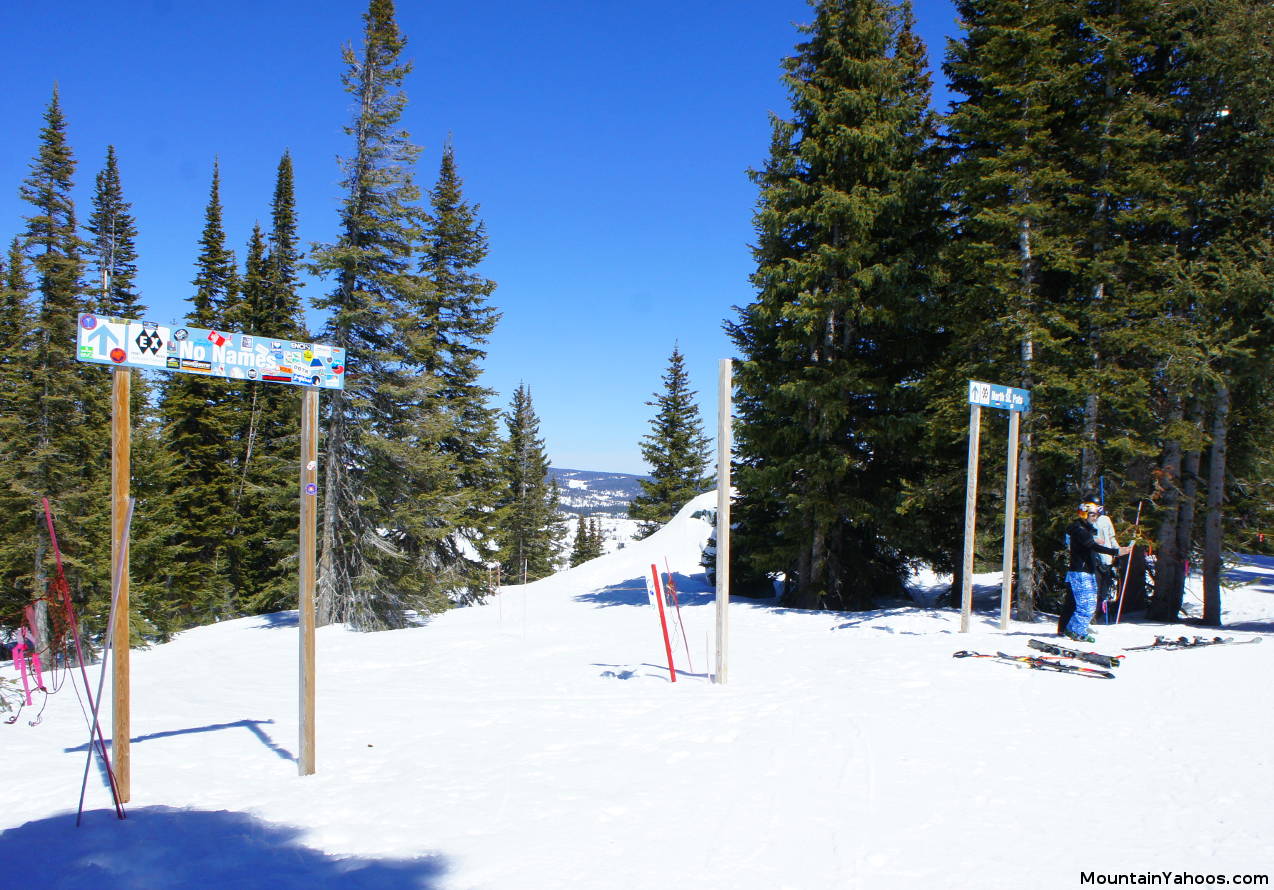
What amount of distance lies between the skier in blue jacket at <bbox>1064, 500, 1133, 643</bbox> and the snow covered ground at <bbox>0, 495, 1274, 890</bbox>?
3.19 ft

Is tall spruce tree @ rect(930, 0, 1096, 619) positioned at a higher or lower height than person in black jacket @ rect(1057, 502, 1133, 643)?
higher

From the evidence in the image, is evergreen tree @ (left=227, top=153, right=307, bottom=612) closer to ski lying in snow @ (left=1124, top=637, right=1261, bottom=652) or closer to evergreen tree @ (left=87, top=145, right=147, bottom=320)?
evergreen tree @ (left=87, top=145, right=147, bottom=320)

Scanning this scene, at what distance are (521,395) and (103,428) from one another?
26138 millimetres

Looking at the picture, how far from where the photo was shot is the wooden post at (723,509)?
7.81m

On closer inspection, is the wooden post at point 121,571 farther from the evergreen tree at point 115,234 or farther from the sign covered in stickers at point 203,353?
the evergreen tree at point 115,234

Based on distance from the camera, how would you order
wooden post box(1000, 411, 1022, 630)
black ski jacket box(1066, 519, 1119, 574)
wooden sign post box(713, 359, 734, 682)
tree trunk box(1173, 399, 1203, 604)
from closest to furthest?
wooden sign post box(713, 359, 734, 682) → black ski jacket box(1066, 519, 1119, 574) → wooden post box(1000, 411, 1022, 630) → tree trunk box(1173, 399, 1203, 604)

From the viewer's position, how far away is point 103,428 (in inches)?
891

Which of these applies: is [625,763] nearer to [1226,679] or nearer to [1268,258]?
[1226,679]

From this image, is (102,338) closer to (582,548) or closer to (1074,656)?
(1074,656)

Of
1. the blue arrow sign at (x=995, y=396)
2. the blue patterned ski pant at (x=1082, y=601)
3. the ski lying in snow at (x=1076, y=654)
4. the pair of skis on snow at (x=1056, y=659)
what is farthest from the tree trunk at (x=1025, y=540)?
the pair of skis on snow at (x=1056, y=659)

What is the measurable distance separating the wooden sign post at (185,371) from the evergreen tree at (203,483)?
2635 centimetres

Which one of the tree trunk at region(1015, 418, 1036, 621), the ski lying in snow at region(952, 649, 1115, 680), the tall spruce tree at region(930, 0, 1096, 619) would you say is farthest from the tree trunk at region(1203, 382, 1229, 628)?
the ski lying in snow at region(952, 649, 1115, 680)

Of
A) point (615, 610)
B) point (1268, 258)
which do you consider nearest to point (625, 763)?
point (615, 610)

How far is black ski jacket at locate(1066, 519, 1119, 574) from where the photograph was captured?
1048cm
